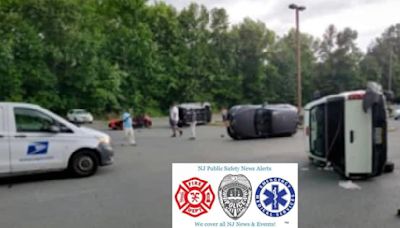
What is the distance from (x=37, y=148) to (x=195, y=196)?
6.08 meters

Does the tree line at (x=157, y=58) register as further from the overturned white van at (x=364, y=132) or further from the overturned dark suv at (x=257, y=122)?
the overturned white van at (x=364, y=132)

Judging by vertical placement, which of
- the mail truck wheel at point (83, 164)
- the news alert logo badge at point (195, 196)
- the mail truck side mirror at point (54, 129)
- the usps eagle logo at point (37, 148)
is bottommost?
the mail truck wheel at point (83, 164)

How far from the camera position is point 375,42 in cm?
7312

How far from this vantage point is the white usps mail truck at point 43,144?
24.9ft

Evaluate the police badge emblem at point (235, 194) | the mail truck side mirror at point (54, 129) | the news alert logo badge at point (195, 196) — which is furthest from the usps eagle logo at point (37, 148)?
the police badge emblem at point (235, 194)

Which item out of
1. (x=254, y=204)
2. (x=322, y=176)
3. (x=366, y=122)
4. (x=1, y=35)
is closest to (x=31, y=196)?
(x=254, y=204)

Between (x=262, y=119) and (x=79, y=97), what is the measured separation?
27.3 feet

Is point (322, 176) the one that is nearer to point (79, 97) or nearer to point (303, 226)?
point (303, 226)

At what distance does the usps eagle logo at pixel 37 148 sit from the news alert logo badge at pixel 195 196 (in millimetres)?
5976

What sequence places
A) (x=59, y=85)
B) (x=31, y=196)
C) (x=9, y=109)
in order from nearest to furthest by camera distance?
(x=31, y=196) < (x=9, y=109) < (x=59, y=85)

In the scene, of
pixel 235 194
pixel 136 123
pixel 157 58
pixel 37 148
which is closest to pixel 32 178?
pixel 37 148

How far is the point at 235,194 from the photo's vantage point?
9.36ft

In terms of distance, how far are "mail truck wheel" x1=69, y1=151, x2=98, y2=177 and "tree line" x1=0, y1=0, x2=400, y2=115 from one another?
697 cm

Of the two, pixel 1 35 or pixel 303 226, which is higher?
pixel 1 35
